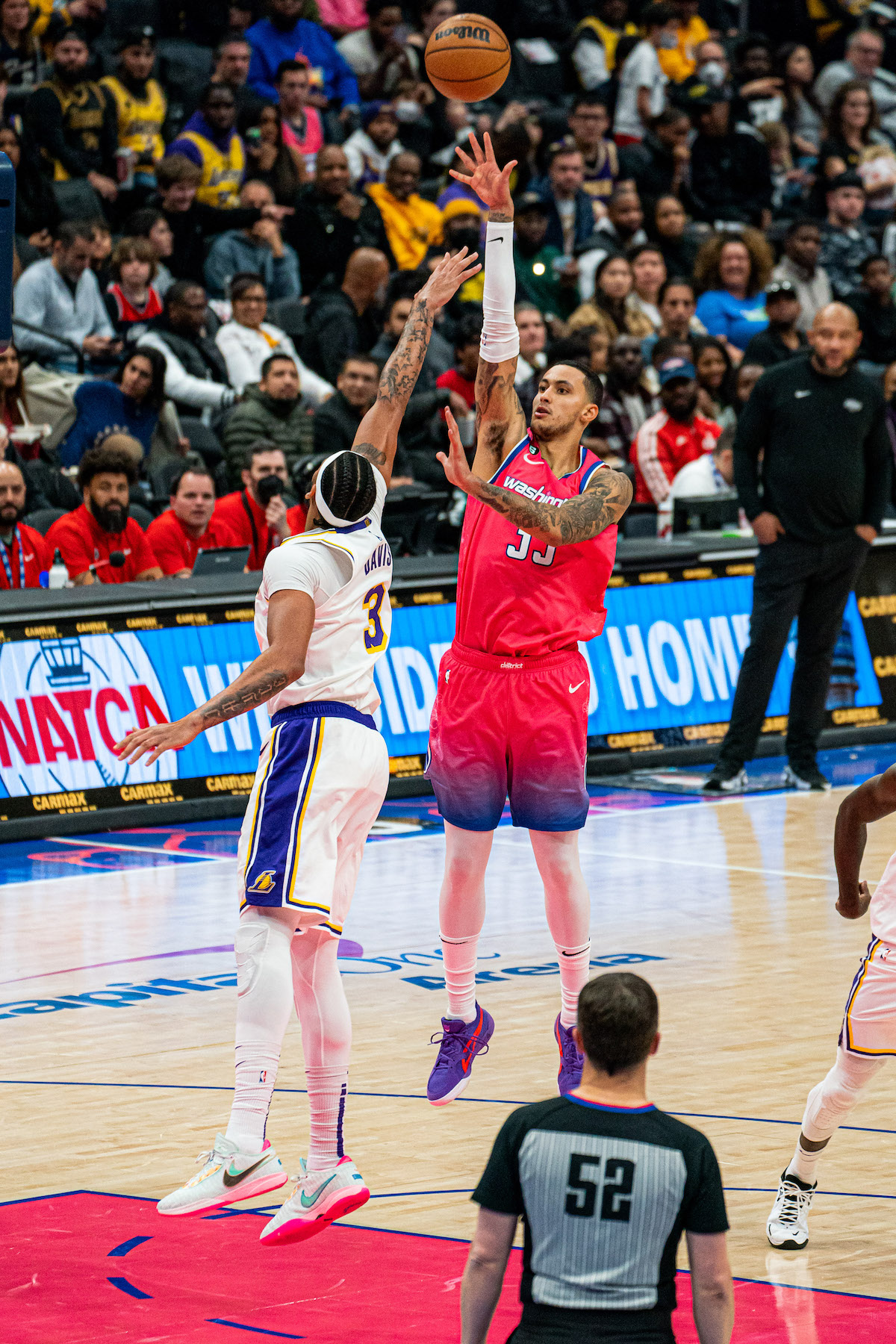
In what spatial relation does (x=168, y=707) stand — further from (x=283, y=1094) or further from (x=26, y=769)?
(x=283, y=1094)

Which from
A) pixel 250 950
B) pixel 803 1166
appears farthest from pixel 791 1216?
pixel 250 950

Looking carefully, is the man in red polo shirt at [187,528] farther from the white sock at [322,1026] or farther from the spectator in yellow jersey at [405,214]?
the white sock at [322,1026]

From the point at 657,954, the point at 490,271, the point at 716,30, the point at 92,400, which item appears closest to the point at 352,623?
the point at 490,271

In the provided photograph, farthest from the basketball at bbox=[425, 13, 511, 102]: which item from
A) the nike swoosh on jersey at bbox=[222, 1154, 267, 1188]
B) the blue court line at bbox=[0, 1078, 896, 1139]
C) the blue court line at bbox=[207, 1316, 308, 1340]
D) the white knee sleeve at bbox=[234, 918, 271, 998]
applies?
the blue court line at bbox=[207, 1316, 308, 1340]

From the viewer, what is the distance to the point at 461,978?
6914mm

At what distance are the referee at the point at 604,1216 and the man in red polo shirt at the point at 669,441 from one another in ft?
38.4

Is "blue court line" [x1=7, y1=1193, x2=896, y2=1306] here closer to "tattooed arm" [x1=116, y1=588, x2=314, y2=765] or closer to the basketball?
"tattooed arm" [x1=116, y1=588, x2=314, y2=765]

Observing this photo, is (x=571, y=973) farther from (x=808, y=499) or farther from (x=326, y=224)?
(x=326, y=224)

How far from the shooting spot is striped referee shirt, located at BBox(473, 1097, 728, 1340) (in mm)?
3348

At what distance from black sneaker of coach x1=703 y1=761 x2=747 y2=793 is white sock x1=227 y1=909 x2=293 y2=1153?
7.40m

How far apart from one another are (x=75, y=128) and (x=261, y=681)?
12170 mm

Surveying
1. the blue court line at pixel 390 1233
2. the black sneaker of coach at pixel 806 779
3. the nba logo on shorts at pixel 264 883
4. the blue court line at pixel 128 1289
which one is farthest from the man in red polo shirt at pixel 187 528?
the blue court line at pixel 128 1289

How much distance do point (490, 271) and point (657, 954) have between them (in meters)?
3.26

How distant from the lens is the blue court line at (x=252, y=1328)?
4793 millimetres
